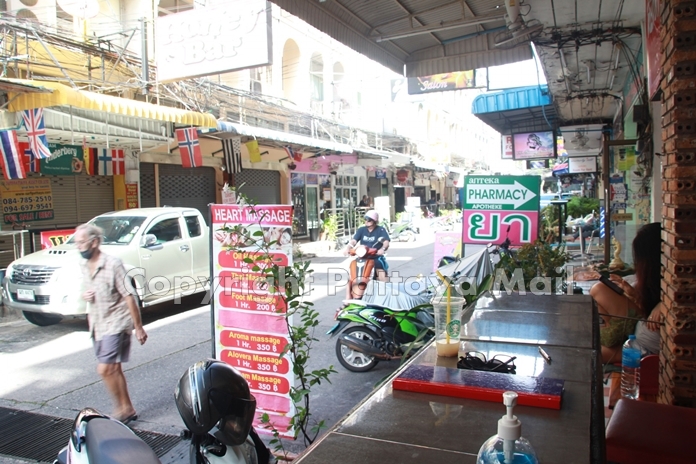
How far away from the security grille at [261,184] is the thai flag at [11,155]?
8295 mm

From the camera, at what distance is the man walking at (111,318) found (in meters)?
4.61

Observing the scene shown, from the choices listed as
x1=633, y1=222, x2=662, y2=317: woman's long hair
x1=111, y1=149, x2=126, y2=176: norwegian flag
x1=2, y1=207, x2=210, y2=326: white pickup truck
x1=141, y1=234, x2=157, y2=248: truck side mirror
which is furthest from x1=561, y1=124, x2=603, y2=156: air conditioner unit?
x1=111, y1=149, x2=126, y2=176: norwegian flag

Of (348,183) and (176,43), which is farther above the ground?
(176,43)

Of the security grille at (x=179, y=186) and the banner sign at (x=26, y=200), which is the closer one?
the banner sign at (x=26, y=200)

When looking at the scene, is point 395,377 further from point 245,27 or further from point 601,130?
point 601,130

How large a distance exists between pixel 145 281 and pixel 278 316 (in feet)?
18.5

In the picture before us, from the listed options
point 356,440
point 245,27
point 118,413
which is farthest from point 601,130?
point 356,440

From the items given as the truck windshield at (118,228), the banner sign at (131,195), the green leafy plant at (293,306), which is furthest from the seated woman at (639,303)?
the banner sign at (131,195)

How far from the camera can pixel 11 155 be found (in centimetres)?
930

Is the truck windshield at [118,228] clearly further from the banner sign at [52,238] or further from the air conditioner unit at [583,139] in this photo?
the air conditioner unit at [583,139]

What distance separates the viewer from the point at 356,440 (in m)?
1.66

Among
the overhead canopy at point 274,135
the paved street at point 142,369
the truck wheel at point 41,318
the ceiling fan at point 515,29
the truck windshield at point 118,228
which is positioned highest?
the overhead canopy at point 274,135

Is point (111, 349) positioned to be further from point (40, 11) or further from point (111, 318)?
point (40, 11)

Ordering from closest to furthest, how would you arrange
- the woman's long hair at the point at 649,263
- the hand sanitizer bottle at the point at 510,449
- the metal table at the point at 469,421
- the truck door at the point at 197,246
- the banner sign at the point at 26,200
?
the hand sanitizer bottle at the point at 510,449, the metal table at the point at 469,421, the woman's long hair at the point at 649,263, the truck door at the point at 197,246, the banner sign at the point at 26,200
